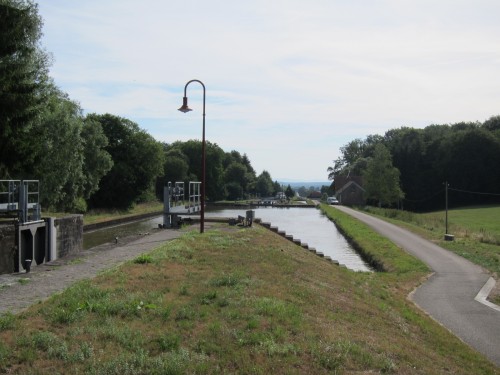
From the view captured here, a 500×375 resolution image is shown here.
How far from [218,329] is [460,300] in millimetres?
11796

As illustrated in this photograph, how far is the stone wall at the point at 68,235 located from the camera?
19281 mm

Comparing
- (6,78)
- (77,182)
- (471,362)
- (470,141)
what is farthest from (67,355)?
(470,141)

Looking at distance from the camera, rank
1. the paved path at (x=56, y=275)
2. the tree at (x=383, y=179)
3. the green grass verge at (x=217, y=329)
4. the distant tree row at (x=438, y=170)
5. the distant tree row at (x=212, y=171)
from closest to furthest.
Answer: the green grass verge at (x=217, y=329)
the paved path at (x=56, y=275)
the tree at (x=383, y=179)
the distant tree row at (x=438, y=170)
the distant tree row at (x=212, y=171)

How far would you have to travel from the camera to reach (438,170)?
9038cm

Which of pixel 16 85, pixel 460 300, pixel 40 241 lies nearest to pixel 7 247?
pixel 40 241

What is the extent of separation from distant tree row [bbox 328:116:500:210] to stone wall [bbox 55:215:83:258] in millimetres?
60030

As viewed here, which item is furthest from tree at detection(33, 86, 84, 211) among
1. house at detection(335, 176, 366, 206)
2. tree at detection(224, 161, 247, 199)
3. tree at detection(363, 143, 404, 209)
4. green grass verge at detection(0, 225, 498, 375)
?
tree at detection(224, 161, 247, 199)

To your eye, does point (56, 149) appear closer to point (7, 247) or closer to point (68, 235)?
point (68, 235)

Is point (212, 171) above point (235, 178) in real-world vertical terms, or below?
above

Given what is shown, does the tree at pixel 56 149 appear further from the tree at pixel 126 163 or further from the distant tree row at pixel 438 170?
the distant tree row at pixel 438 170

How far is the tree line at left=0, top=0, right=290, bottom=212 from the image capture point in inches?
827

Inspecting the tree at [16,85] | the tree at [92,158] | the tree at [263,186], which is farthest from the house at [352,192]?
the tree at [16,85]

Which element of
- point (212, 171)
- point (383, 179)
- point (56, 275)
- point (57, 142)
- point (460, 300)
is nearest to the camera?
point (56, 275)

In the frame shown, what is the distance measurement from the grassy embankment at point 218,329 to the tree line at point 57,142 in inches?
476
